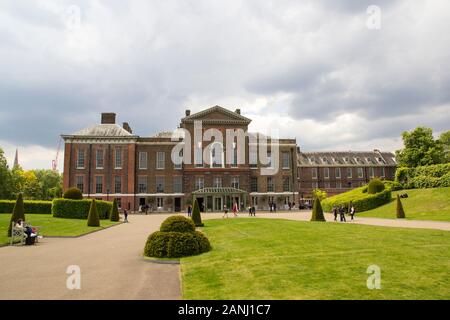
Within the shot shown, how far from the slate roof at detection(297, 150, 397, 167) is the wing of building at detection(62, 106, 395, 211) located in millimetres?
15590

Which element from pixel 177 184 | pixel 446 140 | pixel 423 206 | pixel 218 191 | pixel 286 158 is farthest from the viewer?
pixel 446 140

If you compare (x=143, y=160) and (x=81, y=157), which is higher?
(x=81, y=157)

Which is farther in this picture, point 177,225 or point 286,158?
point 286,158

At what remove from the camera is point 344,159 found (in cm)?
Answer: 7731

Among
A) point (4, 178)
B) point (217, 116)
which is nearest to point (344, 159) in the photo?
point (217, 116)

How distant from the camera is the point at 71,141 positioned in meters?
56.1

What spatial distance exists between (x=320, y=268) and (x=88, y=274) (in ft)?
23.4

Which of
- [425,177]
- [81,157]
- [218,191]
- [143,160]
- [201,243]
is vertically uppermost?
[81,157]

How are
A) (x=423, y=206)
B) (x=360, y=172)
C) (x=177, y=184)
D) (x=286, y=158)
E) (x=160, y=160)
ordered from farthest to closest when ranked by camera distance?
(x=360, y=172)
(x=286, y=158)
(x=160, y=160)
(x=177, y=184)
(x=423, y=206)

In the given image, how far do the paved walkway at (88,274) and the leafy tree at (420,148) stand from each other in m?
53.6

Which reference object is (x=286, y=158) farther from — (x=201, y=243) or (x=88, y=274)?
(x=88, y=274)

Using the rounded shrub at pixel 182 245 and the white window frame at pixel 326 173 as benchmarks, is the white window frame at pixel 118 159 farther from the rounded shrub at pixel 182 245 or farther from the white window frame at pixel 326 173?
the rounded shrub at pixel 182 245

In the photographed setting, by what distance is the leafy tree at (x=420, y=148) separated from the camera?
181 ft
